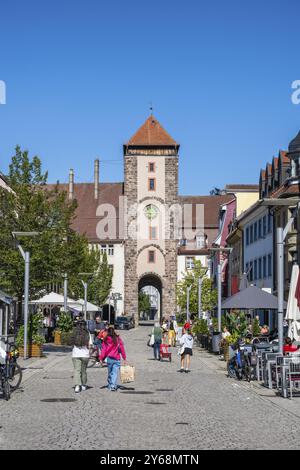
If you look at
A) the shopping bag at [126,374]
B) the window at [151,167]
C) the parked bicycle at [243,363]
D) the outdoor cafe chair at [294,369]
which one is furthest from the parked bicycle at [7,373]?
the window at [151,167]


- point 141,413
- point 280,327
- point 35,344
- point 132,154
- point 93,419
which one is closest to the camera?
point 93,419

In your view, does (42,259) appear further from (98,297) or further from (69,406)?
(98,297)

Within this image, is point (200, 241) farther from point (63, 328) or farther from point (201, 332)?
point (63, 328)

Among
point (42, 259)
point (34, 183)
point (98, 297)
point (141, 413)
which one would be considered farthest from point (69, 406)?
point (98, 297)

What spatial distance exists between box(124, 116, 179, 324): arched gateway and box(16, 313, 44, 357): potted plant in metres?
65.4

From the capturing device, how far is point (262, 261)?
2271 inches

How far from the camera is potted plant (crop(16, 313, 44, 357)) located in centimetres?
3291

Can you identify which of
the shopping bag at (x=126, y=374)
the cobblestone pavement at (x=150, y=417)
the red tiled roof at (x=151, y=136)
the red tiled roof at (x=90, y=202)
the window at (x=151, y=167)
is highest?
the red tiled roof at (x=151, y=136)

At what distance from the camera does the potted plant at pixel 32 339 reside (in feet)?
108

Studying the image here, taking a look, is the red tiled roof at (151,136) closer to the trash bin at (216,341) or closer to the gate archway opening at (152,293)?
the gate archway opening at (152,293)

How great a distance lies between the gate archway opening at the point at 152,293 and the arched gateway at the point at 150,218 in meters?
1.61

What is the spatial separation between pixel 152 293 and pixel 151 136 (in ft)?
261

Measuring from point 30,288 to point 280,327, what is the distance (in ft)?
56.7

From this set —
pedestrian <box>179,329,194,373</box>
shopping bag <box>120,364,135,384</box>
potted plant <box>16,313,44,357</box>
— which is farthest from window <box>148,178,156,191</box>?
shopping bag <box>120,364,135,384</box>
